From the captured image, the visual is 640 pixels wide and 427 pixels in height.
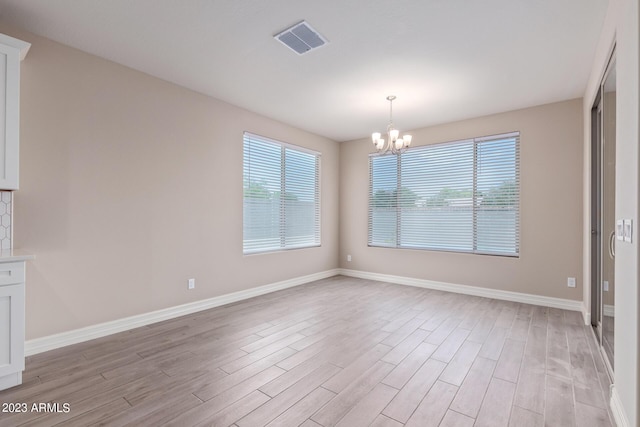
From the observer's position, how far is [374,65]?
317 centimetres

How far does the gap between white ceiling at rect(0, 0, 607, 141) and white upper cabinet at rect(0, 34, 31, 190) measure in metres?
0.38

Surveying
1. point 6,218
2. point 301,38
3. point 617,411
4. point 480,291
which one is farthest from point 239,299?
point 617,411

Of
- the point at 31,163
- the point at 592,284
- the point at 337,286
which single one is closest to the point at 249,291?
the point at 337,286

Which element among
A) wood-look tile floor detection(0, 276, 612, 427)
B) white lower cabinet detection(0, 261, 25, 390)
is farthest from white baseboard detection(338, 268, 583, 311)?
white lower cabinet detection(0, 261, 25, 390)

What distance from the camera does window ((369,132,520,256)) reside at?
4.57m

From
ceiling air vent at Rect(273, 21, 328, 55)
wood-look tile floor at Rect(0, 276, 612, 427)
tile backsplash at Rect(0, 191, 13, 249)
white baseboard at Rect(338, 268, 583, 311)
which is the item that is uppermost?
ceiling air vent at Rect(273, 21, 328, 55)

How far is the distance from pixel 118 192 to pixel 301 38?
2.44 meters

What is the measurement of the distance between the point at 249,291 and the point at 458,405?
10.6ft

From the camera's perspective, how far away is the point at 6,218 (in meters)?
2.50

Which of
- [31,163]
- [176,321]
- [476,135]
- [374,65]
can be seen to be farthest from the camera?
[476,135]

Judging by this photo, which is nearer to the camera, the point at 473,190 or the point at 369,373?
the point at 369,373

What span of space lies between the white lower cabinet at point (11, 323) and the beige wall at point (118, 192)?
2.10ft

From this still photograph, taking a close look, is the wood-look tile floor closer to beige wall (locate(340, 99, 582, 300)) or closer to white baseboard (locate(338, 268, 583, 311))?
white baseboard (locate(338, 268, 583, 311))

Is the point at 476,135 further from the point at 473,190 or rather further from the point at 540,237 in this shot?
the point at 540,237
